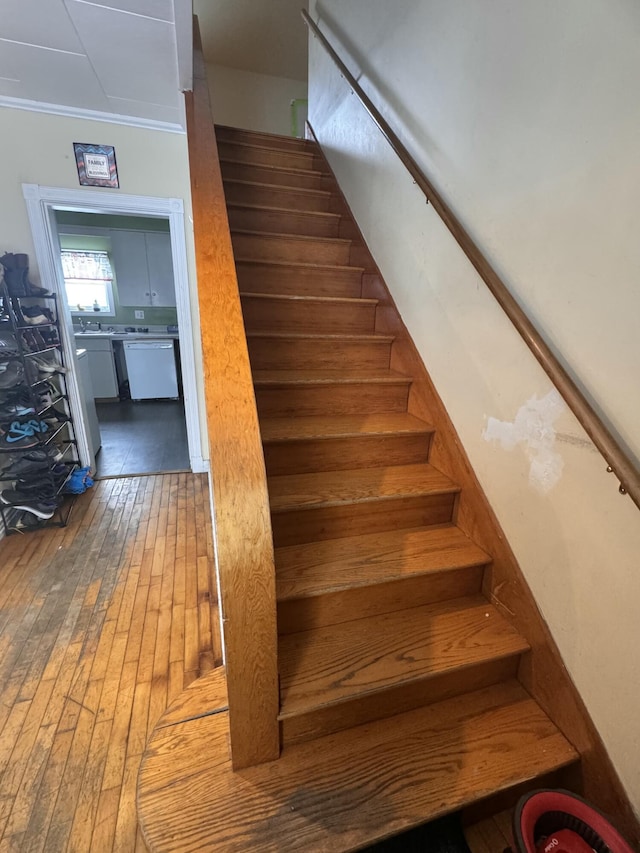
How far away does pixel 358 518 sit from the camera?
4.85 ft

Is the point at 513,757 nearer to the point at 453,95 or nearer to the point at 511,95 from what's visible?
the point at 511,95

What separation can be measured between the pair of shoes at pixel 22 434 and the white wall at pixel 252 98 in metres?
3.88

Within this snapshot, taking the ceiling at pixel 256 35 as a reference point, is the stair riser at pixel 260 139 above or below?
below

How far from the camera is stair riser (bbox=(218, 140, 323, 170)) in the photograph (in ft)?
8.66

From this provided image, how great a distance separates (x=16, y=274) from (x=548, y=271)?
2.88 m

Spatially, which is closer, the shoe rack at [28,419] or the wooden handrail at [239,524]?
the wooden handrail at [239,524]

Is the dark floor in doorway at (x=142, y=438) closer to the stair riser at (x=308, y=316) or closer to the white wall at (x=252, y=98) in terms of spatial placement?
the stair riser at (x=308, y=316)

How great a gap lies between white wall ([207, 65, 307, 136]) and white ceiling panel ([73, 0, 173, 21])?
3.06 m

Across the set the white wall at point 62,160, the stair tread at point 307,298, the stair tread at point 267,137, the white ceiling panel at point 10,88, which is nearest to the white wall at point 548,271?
the stair tread at point 307,298

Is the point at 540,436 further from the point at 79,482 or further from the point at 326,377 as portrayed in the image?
the point at 79,482

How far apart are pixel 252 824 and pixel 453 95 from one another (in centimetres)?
241

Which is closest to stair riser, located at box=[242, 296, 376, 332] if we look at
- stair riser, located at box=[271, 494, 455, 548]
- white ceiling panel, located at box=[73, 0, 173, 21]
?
stair riser, located at box=[271, 494, 455, 548]

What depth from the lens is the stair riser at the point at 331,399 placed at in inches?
67.6

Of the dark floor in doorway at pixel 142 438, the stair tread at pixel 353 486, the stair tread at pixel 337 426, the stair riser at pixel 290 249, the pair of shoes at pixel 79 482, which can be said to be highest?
the stair riser at pixel 290 249
